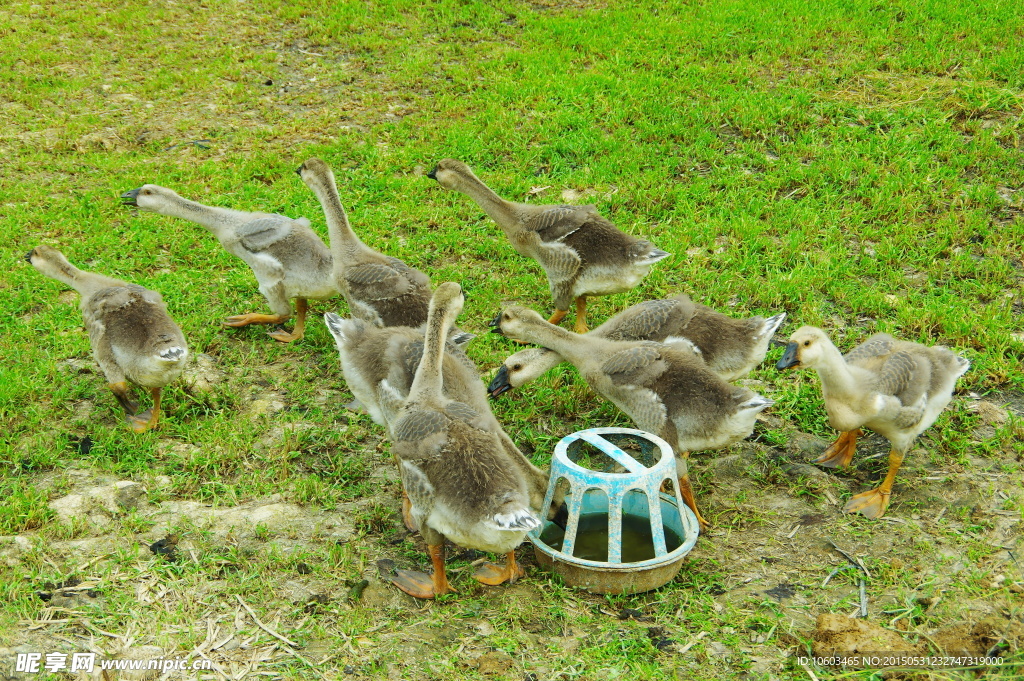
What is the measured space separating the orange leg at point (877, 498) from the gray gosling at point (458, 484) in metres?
2.03

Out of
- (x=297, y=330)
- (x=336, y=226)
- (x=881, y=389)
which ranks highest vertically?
(x=881, y=389)

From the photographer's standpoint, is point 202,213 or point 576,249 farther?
point 202,213

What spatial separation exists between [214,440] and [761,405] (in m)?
3.69

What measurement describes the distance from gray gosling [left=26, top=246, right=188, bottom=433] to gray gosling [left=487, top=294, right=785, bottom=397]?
2289 mm

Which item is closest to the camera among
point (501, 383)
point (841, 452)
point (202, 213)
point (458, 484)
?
point (458, 484)

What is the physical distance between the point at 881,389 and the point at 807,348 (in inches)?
22.3

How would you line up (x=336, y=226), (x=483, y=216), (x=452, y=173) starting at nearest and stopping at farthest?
1. (x=336, y=226)
2. (x=452, y=173)
3. (x=483, y=216)

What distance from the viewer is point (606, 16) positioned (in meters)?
12.7

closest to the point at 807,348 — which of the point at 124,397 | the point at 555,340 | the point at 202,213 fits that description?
the point at 555,340

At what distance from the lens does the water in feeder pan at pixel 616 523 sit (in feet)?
15.4

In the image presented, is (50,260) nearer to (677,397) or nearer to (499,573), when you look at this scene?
(499,573)

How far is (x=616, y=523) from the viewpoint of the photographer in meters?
4.72

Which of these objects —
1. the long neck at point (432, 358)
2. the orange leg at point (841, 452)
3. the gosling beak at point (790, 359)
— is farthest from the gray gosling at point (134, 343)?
the orange leg at point (841, 452)

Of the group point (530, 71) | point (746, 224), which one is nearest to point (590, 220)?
point (746, 224)
